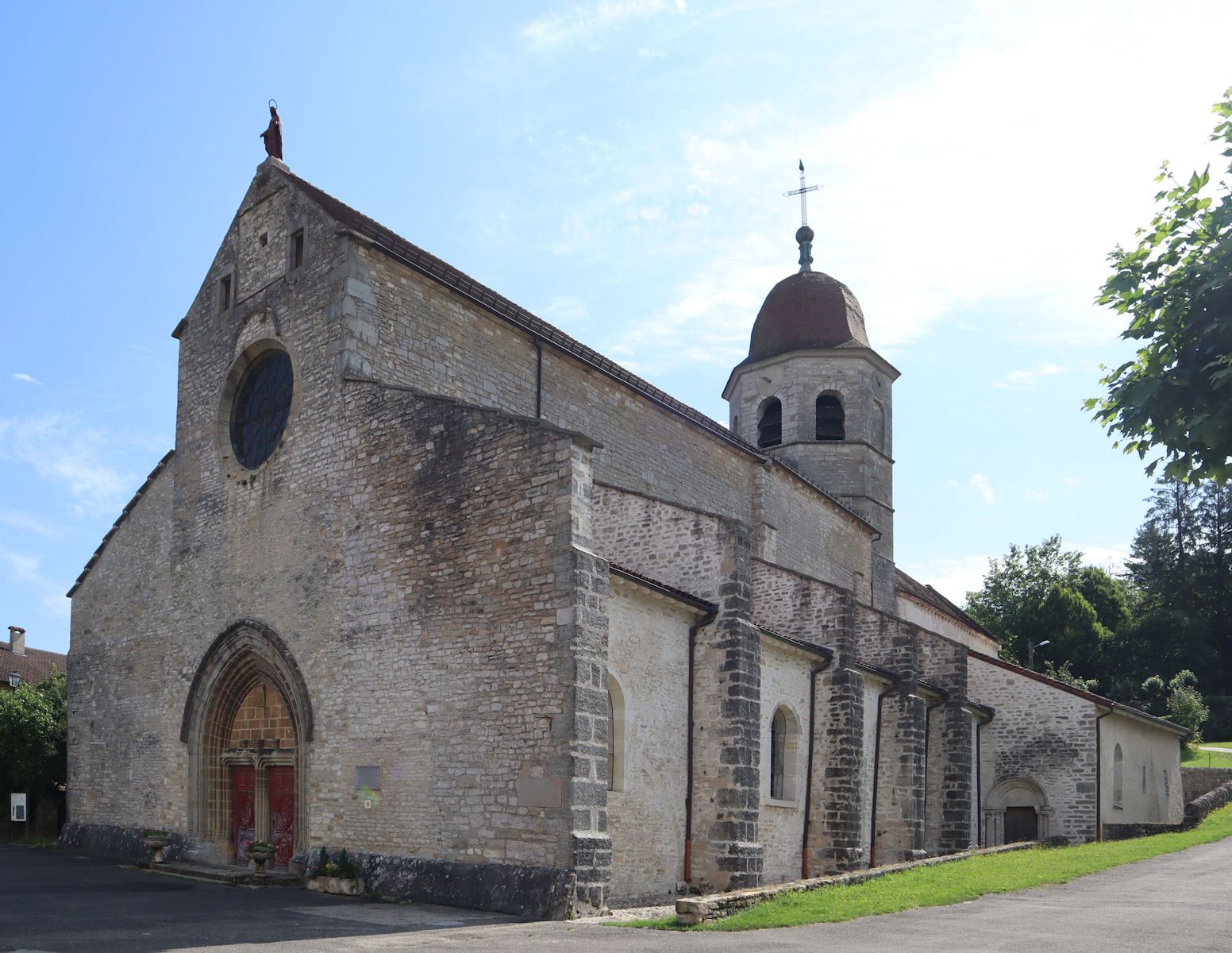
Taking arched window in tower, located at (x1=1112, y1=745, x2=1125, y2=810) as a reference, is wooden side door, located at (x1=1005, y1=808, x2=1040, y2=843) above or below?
below

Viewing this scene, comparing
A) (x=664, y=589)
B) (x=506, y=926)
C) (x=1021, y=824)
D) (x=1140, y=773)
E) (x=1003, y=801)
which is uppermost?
(x=664, y=589)

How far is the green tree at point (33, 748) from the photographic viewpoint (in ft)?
81.5

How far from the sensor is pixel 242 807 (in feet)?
58.5

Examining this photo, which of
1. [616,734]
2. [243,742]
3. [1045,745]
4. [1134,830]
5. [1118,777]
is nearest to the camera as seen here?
[616,734]

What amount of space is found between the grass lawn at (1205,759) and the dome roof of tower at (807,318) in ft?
74.5

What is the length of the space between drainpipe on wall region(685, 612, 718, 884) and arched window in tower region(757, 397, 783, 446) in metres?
18.7

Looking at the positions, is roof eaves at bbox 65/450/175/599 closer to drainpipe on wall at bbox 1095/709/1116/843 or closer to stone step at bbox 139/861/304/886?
stone step at bbox 139/861/304/886

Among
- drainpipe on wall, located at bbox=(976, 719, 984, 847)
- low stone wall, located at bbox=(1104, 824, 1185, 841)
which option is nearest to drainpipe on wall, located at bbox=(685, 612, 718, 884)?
drainpipe on wall, located at bbox=(976, 719, 984, 847)

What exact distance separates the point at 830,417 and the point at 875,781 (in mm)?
14907

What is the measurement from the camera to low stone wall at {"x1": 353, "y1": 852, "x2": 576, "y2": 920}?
12214 mm

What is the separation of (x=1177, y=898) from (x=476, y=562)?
9.61m

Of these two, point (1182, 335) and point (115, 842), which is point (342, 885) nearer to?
point (115, 842)

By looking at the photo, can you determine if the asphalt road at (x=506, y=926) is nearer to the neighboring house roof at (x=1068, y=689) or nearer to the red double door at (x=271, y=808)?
the red double door at (x=271, y=808)

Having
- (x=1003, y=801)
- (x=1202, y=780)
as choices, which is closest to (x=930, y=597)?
(x=1202, y=780)
